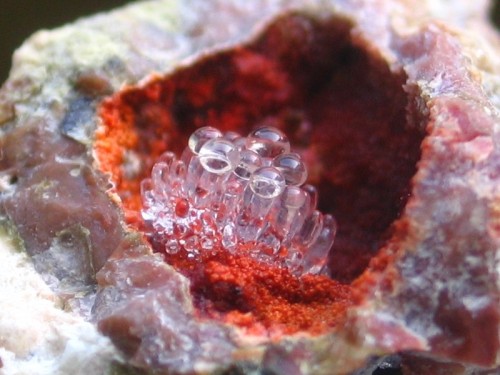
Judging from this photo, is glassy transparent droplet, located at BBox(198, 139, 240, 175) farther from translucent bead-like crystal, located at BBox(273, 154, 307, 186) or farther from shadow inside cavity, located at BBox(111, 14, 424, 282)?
shadow inside cavity, located at BBox(111, 14, 424, 282)

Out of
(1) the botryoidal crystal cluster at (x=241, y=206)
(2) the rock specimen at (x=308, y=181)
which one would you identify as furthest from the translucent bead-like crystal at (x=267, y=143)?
(2) the rock specimen at (x=308, y=181)

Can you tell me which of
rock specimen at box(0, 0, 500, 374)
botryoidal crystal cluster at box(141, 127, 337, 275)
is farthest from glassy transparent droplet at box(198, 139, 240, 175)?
rock specimen at box(0, 0, 500, 374)


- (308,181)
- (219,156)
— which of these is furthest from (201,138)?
(308,181)

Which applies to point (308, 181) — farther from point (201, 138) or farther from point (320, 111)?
point (201, 138)

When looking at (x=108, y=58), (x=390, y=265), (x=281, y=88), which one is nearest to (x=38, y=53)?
(x=108, y=58)

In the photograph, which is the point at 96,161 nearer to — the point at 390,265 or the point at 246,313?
the point at 246,313

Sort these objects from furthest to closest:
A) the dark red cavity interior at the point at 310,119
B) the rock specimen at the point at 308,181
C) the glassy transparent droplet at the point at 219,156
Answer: the dark red cavity interior at the point at 310,119, the glassy transparent droplet at the point at 219,156, the rock specimen at the point at 308,181

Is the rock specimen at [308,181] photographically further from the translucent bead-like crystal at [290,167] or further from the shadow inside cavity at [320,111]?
the translucent bead-like crystal at [290,167]
